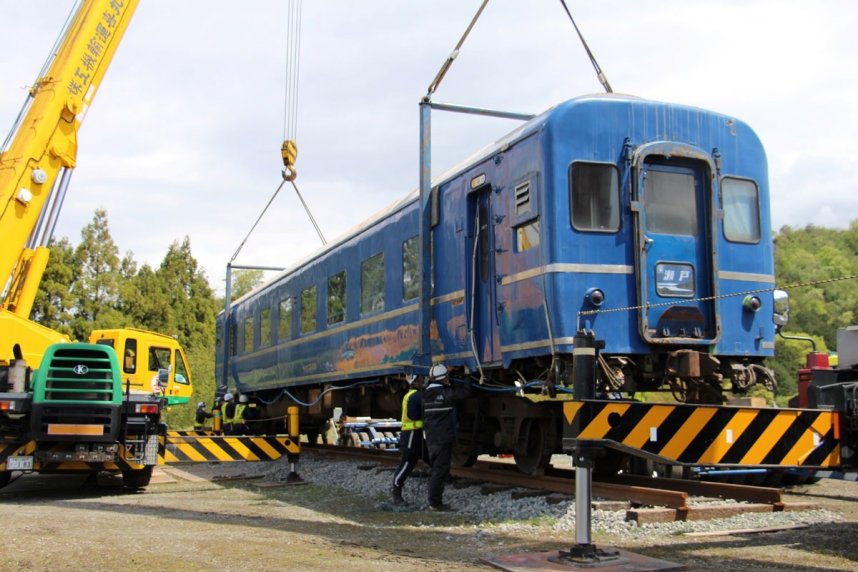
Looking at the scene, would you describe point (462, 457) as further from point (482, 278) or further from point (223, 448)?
point (223, 448)

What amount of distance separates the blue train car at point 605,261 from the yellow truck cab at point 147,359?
37.9 ft

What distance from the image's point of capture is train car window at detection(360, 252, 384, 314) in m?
11.8

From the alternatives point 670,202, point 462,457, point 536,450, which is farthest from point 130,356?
point 670,202

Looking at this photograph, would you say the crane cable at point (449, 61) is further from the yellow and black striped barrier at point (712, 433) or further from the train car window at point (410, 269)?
the yellow and black striped barrier at point (712, 433)

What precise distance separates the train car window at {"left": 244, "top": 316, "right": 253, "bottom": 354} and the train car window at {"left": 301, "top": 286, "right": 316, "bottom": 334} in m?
4.35

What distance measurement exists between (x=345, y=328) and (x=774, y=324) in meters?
6.55

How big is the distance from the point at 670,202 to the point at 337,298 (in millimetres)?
6654

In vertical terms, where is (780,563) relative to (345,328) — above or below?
below

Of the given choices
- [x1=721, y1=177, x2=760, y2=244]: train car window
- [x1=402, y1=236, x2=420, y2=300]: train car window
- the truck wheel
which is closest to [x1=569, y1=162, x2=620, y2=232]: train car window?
[x1=721, y1=177, x2=760, y2=244]: train car window

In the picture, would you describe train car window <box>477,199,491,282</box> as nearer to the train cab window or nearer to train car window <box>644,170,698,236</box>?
train car window <box>644,170,698,236</box>

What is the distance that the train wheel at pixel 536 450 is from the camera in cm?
881

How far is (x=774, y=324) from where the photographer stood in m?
8.41

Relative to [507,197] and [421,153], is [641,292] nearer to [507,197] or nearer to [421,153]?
[507,197]

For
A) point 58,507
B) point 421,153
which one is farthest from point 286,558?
point 421,153
